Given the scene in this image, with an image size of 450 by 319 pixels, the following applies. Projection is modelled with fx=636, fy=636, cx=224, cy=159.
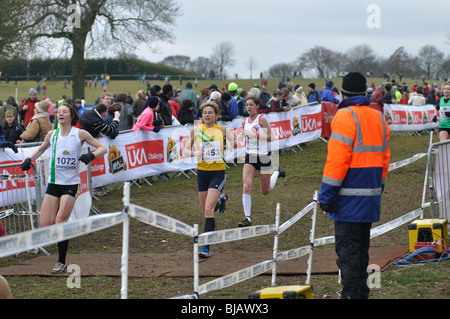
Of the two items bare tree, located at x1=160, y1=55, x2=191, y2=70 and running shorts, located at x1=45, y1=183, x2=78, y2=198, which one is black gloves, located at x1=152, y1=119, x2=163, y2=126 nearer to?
running shorts, located at x1=45, y1=183, x2=78, y2=198

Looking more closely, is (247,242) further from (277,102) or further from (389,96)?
(389,96)

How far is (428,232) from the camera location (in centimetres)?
833

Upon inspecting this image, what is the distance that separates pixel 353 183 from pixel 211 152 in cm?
345

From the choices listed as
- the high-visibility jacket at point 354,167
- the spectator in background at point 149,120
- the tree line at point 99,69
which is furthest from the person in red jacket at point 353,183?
the tree line at point 99,69

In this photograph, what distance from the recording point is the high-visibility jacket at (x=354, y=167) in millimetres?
5750

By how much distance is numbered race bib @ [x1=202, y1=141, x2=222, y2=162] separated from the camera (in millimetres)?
8955

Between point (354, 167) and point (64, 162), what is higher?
point (354, 167)

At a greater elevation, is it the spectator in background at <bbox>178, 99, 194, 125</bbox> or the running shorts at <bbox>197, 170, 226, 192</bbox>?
the spectator in background at <bbox>178, 99, 194, 125</bbox>

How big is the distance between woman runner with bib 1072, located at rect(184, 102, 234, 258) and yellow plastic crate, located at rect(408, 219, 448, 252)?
2.67m

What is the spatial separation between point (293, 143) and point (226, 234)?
51.7 ft

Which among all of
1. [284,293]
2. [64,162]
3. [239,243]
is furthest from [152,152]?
[284,293]

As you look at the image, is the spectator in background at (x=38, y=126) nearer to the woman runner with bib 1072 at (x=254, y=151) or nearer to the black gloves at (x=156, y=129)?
the black gloves at (x=156, y=129)

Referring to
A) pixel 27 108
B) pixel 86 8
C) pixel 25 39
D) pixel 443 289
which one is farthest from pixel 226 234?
pixel 86 8

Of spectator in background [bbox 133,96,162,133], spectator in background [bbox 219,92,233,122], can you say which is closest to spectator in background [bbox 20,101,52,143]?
spectator in background [bbox 133,96,162,133]
